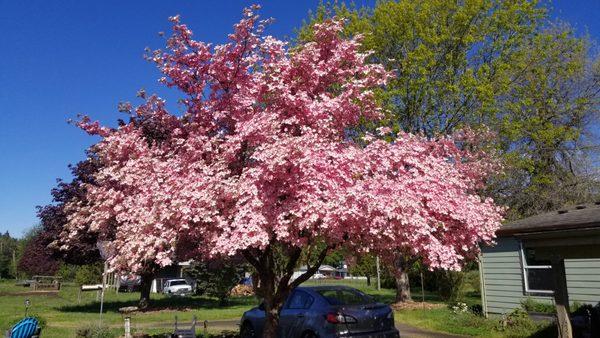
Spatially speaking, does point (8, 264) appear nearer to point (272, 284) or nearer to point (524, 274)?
point (272, 284)

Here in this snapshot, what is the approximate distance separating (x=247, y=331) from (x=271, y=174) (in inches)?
212

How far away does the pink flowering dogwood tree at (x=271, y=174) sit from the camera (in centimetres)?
746

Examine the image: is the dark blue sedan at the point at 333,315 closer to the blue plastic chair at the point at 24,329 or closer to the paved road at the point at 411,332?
the paved road at the point at 411,332

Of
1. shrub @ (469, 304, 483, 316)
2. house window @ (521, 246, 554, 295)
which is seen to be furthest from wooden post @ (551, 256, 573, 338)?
→ shrub @ (469, 304, 483, 316)

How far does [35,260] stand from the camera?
6109cm

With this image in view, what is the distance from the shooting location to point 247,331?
1161 centimetres

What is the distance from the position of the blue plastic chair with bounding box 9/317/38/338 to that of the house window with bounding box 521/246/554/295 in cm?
1254

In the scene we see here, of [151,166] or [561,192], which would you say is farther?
[561,192]

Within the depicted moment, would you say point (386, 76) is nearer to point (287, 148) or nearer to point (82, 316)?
point (287, 148)

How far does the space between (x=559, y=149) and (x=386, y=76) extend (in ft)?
56.3

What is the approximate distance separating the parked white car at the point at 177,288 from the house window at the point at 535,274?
95.0 feet

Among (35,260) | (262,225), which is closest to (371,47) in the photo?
(262,225)

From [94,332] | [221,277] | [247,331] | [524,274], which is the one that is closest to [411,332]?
[524,274]

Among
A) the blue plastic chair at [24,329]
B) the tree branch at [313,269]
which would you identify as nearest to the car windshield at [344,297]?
the tree branch at [313,269]
